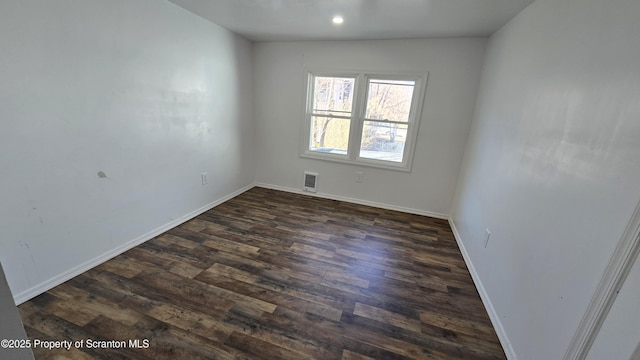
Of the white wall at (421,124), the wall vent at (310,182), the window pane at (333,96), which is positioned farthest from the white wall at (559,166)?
the wall vent at (310,182)

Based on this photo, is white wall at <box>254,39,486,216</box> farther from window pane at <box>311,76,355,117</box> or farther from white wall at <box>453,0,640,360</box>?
A: white wall at <box>453,0,640,360</box>

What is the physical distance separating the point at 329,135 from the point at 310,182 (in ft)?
2.61

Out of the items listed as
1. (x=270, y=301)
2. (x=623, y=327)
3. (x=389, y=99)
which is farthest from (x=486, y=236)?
(x=389, y=99)

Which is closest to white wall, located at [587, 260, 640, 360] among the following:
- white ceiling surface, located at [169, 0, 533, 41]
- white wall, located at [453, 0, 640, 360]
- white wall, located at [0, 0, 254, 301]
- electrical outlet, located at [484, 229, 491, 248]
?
white wall, located at [453, 0, 640, 360]

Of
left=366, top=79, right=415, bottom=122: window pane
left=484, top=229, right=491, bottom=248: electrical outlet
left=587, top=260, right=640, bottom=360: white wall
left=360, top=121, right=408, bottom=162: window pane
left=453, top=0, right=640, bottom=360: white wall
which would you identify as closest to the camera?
left=587, top=260, right=640, bottom=360: white wall

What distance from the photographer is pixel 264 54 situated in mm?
3693

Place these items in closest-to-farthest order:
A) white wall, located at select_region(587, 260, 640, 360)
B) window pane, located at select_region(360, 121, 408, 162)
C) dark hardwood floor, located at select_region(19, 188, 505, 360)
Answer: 1. white wall, located at select_region(587, 260, 640, 360)
2. dark hardwood floor, located at select_region(19, 188, 505, 360)
3. window pane, located at select_region(360, 121, 408, 162)

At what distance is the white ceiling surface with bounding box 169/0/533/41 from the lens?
6.92 feet

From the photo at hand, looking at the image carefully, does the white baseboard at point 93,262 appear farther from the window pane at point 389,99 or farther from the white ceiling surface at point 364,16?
the window pane at point 389,99

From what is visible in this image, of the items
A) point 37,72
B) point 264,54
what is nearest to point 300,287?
point 37,72

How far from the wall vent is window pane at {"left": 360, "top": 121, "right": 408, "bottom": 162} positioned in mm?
817

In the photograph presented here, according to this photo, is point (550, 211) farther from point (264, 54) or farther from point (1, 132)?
point (264, 54)

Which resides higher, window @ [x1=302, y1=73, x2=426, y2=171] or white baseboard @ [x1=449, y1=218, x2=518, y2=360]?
window @ [x1=302, y1=73, x2=426, y2=171]

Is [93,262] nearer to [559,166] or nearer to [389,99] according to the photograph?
[559,166]
